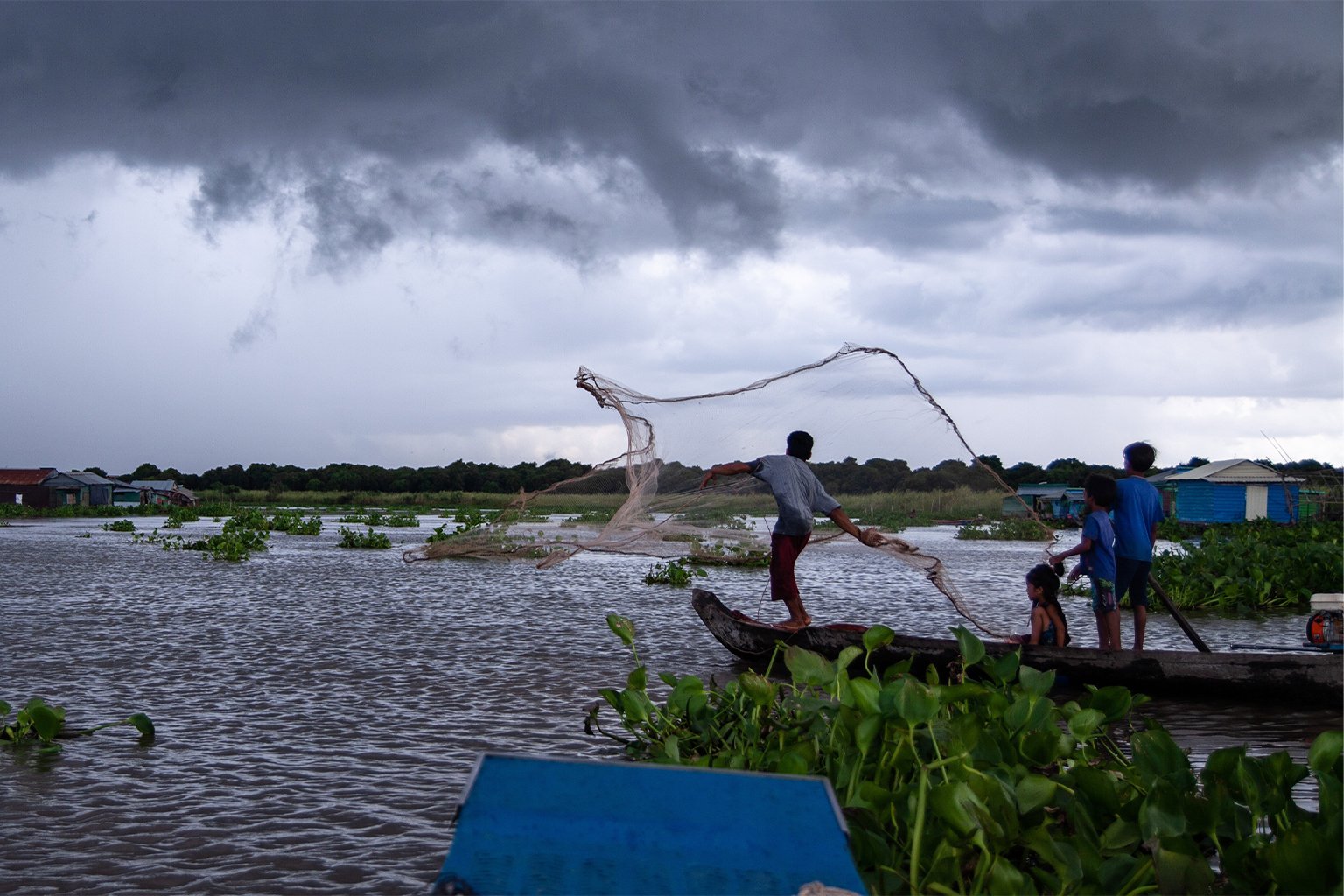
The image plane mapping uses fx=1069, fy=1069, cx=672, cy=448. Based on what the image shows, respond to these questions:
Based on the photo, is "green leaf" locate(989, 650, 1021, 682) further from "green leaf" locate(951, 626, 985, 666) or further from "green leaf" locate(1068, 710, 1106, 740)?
"green leaf" locate(1068, 710, 1106, 740)

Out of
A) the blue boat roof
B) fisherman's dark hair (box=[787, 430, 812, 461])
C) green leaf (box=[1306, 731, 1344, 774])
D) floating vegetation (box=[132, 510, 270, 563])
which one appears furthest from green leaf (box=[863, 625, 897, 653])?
floating vegetation (box=[132, 510, 270, 563])

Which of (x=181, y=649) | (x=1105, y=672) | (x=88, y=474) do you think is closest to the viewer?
(x=1105, y=672)

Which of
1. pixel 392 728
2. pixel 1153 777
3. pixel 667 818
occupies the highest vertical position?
pixel 667 818

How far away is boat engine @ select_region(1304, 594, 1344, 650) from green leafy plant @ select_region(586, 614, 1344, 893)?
11.5 feet

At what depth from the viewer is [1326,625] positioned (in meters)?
7.34

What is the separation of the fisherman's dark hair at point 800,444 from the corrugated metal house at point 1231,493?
1177 inches

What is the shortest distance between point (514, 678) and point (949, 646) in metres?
3.14

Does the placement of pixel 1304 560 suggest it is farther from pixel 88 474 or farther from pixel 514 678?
pixel 88 474

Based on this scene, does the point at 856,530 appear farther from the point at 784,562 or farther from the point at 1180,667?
the point at 1180,667

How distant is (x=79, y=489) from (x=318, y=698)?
2574 inches

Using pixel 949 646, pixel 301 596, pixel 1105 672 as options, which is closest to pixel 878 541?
pixel 949 646

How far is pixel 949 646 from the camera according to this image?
7074 mm

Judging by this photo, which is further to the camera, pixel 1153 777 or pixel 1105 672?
pixel 1105 672

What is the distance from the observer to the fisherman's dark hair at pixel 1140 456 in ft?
23.6
